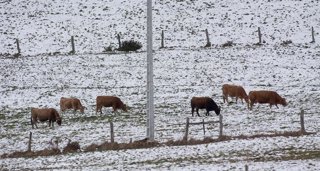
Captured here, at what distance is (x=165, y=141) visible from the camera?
86.6 feet

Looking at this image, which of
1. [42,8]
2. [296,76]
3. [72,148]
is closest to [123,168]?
[72,148]

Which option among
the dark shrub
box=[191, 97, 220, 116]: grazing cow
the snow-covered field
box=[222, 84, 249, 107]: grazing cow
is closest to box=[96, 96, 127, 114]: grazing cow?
the snow-covered field

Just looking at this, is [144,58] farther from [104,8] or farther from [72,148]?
[72,148]

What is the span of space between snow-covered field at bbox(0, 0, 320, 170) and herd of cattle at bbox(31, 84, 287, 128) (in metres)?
0.47

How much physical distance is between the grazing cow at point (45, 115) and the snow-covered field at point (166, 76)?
20.5 inches

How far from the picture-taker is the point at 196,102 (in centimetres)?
3225

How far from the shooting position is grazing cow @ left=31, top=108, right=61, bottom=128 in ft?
101

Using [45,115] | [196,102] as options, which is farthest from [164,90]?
[45,115]

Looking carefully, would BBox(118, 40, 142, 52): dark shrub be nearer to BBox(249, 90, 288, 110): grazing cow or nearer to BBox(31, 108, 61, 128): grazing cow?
BBox(249, 90, 288, 110): grazing cow

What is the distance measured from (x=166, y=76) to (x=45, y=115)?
1341 cm

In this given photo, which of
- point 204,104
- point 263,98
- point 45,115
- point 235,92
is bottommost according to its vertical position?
point 45,115

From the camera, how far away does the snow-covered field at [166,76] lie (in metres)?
24.1

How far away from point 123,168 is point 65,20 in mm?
36334

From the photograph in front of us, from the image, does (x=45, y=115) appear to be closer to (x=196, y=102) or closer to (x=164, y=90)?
(x=196, y=102)
